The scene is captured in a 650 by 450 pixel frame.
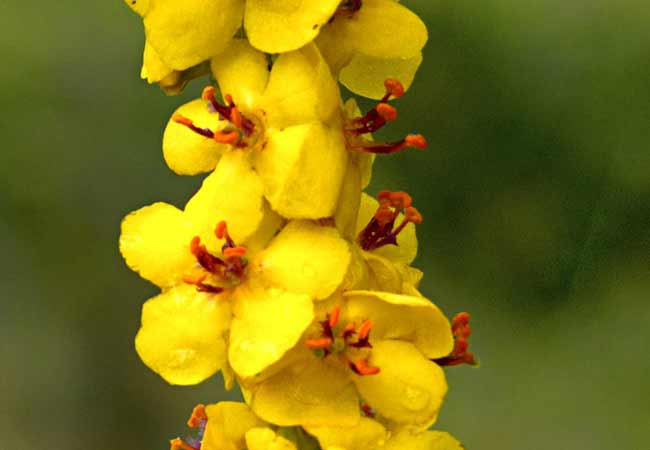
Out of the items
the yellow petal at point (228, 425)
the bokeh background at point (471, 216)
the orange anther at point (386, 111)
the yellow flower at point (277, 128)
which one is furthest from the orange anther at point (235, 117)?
the bokeh background at point (471, 216)

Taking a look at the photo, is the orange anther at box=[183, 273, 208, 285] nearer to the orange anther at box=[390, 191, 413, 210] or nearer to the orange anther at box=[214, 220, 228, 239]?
the orange anther at box=[214, 220, 228, 239]

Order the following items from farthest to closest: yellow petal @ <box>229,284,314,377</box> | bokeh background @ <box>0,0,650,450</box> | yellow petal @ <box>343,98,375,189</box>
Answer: bokeh background @ <box>0,0,650,450</box> < yellow petal @ <box>343,98,375,189</box> < yellow petal @ <box>229,284,314,377</box>

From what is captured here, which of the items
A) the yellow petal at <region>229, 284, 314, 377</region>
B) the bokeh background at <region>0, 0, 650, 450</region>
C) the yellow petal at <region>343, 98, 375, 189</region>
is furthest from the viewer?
the bokeh background at <region>0, 0, 650, 450</region>

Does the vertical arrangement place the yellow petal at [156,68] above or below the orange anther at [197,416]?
above

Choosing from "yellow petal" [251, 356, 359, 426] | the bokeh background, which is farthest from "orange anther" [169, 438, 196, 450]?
the bokeh background

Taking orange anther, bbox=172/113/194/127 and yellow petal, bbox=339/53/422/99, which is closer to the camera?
orange anther, bbox=172/113/194/127

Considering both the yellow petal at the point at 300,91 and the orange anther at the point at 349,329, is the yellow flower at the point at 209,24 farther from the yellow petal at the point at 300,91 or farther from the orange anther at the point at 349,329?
the orange anther at the point at 349,329

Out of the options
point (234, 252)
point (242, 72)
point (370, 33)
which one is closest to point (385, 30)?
point (370, 33)
